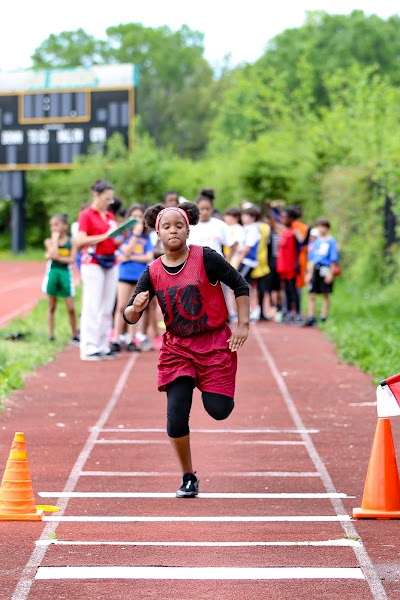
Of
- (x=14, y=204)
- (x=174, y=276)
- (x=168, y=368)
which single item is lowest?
(x=14, y=204)

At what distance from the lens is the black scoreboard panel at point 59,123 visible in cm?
4516

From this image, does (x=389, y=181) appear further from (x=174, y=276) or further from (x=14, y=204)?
(x=14, y=204)

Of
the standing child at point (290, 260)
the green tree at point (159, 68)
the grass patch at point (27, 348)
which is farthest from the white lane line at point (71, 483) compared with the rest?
the green tree at point (159, 68)

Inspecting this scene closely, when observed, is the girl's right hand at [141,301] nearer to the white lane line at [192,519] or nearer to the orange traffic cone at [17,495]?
the orange traffic cone at [17,495]

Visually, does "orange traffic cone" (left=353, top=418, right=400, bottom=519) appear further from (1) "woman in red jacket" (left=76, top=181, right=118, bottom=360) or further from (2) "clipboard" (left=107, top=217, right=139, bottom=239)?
(1) "woman in red jacket" (left=76, top=181, right=118, bottom=360)

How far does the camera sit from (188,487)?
25.6 ft

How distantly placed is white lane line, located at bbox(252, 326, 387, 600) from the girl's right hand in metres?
1.65

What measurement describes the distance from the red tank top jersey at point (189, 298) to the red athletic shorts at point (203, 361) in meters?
0.06

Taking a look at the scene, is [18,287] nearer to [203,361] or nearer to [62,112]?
[62,112]

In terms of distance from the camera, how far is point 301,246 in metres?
20.7

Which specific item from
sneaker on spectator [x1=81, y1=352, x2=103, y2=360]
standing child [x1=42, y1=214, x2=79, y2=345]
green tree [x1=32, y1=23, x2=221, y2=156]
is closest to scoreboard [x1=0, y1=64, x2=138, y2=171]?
standing child [x1=42, y1=214, x2=79, y2=345]

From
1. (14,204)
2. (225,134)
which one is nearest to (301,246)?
(14,204)

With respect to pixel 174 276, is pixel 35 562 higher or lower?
lower

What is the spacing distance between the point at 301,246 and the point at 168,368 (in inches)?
516
